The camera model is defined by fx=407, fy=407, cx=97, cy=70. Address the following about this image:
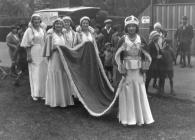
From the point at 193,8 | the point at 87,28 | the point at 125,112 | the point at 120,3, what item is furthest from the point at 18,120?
the point at 120,3

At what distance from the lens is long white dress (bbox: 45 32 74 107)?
8805 millimetres

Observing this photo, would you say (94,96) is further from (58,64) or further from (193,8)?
(193,8)

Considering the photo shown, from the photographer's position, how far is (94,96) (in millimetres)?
8352

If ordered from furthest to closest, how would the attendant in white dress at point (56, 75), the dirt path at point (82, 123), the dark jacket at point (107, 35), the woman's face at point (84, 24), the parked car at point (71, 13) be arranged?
the parked car at point (71, 13), the dark jacket at point (107, 35), the woman's face at point (84, 24), the attendant in white dress at point (56, 75), the dirt path at point (82, 123)

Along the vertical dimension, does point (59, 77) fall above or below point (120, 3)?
below

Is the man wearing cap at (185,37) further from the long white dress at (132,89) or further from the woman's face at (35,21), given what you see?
the long white dress at (132,89)

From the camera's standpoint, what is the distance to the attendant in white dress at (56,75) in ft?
28.8

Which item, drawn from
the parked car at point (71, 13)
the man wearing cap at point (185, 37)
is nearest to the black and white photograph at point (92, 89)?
the man wearing cap at point (185, 37)

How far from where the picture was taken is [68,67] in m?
8.43

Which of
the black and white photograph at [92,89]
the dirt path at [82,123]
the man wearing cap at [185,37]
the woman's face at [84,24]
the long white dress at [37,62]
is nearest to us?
the dirt path at [82,123]

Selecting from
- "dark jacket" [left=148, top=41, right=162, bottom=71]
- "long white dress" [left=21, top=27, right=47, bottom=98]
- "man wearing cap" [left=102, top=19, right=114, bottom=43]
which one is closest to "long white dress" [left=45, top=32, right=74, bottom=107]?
"long white dress" [left=21, top=27, right=47, bottom=98]

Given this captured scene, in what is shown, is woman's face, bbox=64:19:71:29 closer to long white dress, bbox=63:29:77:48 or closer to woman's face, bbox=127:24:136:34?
long white dress, bbox=63:29:77:48

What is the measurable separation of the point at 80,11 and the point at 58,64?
6.99 meters

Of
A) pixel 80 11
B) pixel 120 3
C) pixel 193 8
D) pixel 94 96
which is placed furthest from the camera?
pixel 120 3
